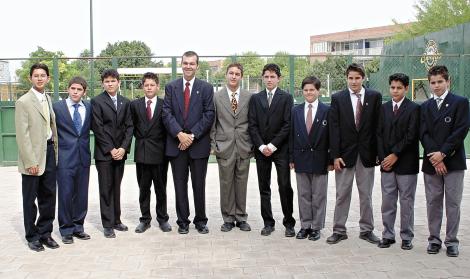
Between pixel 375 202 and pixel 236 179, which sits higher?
pixel 236 179

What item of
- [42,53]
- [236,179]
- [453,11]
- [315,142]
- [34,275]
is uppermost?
[453,11]

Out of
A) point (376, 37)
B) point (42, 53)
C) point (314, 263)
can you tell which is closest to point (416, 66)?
point (314, 263)

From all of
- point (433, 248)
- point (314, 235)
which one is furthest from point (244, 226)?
point (433, 248)

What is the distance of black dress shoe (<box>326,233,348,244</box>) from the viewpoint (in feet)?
Answer: 19.2

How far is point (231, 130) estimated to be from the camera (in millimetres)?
6391

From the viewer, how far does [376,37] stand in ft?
237

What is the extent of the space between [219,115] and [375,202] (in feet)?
10.3

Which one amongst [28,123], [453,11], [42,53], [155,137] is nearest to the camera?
[28,123]

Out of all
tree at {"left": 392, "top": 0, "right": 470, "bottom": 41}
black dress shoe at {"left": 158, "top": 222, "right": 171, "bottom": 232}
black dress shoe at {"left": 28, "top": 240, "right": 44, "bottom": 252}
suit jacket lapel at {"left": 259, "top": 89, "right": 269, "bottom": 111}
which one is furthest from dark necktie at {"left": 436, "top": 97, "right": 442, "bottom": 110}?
tree at {"left": 392, "top": 0, "right": 470, "bottom": 41}

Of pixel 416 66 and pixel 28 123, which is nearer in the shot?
pixel 28 123

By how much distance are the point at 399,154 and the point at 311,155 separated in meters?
0.94

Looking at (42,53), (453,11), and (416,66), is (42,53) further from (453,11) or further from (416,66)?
(453,11)

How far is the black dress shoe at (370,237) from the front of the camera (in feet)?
19.1

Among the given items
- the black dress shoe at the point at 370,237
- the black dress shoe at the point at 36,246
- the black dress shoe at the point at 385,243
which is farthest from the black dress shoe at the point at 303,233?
the black dress shoe at the point at 36,246
